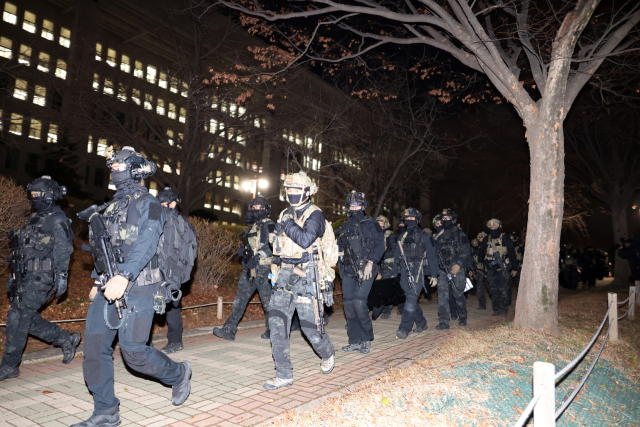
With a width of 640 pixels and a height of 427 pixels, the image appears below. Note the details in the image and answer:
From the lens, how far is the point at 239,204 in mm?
53500

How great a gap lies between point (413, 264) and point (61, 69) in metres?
13.7

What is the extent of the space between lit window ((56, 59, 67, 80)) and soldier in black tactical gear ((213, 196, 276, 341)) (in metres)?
11.3

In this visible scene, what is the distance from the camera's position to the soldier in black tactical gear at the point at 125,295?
12.1ft

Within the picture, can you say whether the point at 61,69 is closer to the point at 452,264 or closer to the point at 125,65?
the point at 452,264

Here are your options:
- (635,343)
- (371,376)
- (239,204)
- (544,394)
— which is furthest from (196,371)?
(239,204)

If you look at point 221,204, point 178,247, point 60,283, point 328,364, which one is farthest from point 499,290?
point 221,204

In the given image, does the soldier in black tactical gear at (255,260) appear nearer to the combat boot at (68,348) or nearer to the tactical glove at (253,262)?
the tactical glove at (253,262)

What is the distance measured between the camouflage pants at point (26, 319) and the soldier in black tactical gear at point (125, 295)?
188cm

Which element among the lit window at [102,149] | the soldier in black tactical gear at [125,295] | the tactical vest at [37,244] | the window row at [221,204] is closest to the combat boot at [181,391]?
the soldier in black tactical gear at [125,295]

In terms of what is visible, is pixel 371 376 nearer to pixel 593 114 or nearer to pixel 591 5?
pixel 591 5

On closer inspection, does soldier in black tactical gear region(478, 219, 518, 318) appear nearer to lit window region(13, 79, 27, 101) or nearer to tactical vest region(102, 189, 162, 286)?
tactical vest region(102, 189, 162, 286)

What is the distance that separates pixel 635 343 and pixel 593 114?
505 inches

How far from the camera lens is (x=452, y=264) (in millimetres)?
9547

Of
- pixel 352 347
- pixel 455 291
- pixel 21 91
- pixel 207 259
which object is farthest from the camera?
pixel 21 91
